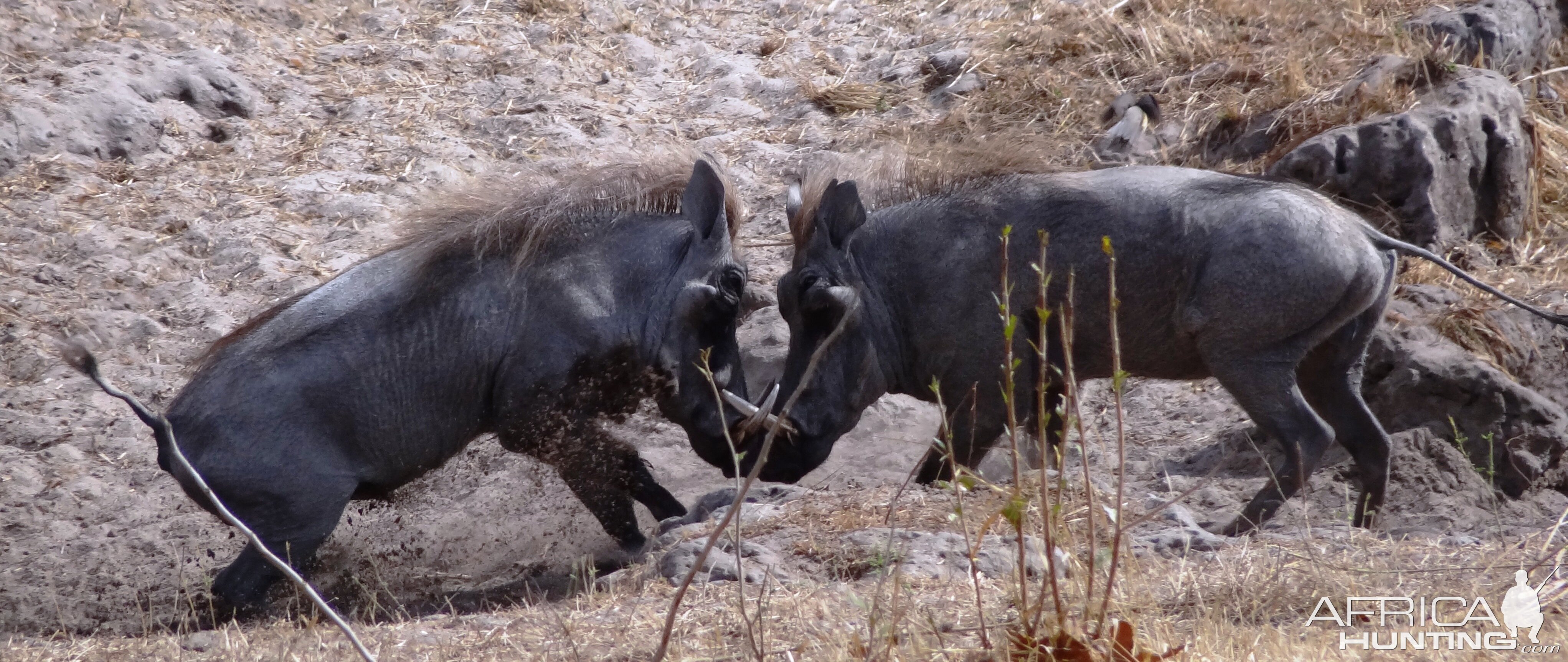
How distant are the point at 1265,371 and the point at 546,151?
14.1ft

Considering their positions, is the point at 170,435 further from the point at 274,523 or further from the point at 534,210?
the point at 534,210

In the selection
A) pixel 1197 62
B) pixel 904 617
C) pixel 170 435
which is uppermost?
pixel 170 435

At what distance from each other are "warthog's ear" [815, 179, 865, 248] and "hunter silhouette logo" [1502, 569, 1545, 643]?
96.2 inches

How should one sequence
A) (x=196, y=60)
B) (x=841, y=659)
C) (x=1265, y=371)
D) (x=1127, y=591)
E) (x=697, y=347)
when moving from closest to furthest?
(x=841, y=659)
(x=1127, y=591)
(x=1265, y=371)
(x=697, y=347)
(x=196, y=60)

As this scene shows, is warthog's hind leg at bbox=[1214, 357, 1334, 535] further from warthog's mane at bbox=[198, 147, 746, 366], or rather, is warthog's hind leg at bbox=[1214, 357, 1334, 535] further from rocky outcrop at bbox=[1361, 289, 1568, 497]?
warthog's mane at bbox=[198, 147, 746, 366]

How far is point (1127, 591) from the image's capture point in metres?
2.87

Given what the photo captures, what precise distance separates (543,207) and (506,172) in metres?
1.57

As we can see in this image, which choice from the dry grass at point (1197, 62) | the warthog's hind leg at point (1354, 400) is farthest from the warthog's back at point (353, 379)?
the dry grass at point (1197, 62)

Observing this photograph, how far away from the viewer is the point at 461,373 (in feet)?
14.7

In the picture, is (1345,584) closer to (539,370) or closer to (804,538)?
(804,538)

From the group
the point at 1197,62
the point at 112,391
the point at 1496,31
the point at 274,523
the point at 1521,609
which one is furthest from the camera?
the point at 1197,62

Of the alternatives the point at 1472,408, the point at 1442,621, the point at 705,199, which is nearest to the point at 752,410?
the point at 705,199

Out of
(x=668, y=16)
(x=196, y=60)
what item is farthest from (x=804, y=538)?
(x=668, y=16)

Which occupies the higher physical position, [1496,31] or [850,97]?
[1496,31]
